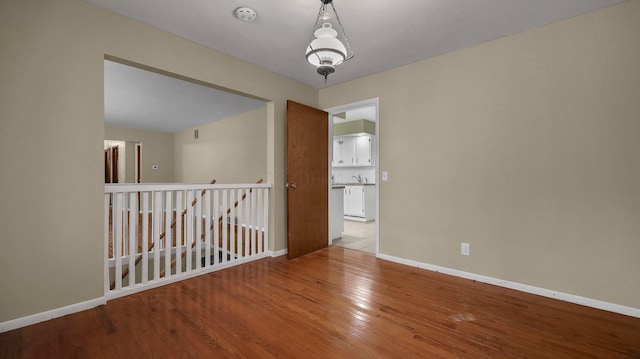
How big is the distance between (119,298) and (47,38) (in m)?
2.16

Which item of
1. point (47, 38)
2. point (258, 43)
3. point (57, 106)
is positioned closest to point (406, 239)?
point (258, 43)

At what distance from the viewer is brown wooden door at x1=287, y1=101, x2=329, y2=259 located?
3.52 meters

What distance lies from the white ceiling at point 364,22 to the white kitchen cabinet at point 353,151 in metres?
3.87

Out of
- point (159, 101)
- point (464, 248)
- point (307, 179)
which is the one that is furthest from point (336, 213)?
point (159, 101)

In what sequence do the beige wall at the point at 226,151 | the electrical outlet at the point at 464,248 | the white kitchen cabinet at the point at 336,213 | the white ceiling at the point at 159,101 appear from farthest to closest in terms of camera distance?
the beige wall at the point at 226,151
the white kitchen cabinet at the point at 336,213
the white ceiling at the point at 159,101
the electrical outlet at the point at 464,248

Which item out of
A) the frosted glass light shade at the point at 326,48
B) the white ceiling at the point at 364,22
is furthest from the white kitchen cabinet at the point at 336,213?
the frosted glass light shade at the point at 326,48

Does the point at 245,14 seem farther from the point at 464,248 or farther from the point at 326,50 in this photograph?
the point at 464,248

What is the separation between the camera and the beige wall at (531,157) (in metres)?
2.13

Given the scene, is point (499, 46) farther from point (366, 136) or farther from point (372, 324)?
point (366, 136)

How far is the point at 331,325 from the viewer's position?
6.26 feet

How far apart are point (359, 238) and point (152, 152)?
6668 mm

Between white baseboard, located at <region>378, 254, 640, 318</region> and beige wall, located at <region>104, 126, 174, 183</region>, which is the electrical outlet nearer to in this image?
white baseboard, located at <region>378, 254, 640, 318</region>

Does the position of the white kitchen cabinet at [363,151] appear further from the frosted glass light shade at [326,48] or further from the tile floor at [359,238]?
the frosted glass light shade at [326,48]

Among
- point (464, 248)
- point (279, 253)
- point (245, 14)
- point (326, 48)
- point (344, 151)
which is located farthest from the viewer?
point (344, 151)
